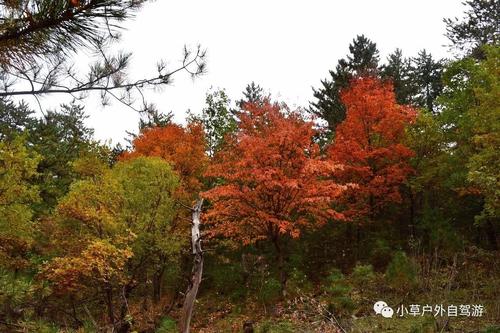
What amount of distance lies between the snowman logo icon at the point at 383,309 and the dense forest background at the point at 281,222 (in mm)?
203

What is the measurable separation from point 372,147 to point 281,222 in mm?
5674

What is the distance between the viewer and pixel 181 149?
2052cm

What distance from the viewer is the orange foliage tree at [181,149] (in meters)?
20.4

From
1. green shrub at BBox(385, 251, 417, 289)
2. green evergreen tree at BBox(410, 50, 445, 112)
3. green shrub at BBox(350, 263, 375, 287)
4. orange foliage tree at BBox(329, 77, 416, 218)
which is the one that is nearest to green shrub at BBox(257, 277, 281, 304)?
green shrub at BBox(350, 263, 375, 287)

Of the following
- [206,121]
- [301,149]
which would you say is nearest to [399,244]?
[301,149]

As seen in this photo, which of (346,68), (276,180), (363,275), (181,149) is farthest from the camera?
(346,68)

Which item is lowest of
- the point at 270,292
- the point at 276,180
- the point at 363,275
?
the point at 270,292

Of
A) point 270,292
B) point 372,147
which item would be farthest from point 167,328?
point 372,147

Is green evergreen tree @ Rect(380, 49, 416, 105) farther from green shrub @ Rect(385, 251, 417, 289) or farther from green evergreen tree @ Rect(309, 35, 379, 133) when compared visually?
green shrub @ Rect(385, 251, 417, 289)

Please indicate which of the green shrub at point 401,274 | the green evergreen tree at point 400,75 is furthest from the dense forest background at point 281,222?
the green evergreen tree at point 400,75

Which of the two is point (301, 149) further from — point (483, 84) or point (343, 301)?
point (483, 84)

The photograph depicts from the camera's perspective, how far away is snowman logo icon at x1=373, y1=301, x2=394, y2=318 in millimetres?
11592

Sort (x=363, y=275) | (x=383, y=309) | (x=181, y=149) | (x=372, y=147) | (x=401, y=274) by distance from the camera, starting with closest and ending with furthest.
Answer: (x=383, y=309), (x=363, y=275), (x=401, y=274), (x=372, y=147), (x=181, y=149)

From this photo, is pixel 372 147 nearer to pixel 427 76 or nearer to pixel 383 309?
pixel 383 309
